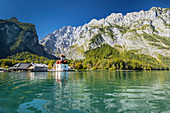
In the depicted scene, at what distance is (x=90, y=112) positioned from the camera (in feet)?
22.1

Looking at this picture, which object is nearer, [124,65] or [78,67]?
[78,67]

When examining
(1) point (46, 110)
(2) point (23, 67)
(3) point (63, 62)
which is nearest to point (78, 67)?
(3) point (63, 62)

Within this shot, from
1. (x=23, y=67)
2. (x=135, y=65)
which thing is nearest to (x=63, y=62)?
(x=23, y=67)

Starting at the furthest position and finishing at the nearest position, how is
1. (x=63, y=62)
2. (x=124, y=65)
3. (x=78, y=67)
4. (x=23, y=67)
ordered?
(x=124, y=65), (x=78, y=67), (x=63, y=62), (x=23, y=67)

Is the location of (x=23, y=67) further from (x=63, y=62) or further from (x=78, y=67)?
(x=78, y=67)

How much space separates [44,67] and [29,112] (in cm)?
9306

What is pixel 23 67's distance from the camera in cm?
9800

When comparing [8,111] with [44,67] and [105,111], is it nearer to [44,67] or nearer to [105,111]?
[105,111]

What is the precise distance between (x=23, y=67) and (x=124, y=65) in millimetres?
115993

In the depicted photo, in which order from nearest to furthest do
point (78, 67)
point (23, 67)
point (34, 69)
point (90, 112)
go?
point (90, 112) → point (34, 69) → point (23, 67) → point (78, 67)

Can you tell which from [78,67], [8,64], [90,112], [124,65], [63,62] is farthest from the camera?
[124,65]

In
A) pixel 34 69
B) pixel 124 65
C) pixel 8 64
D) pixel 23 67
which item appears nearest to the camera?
pixel 34 69

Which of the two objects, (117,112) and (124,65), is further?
(124,65)

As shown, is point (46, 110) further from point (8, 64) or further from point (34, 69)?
point (8, 64)
